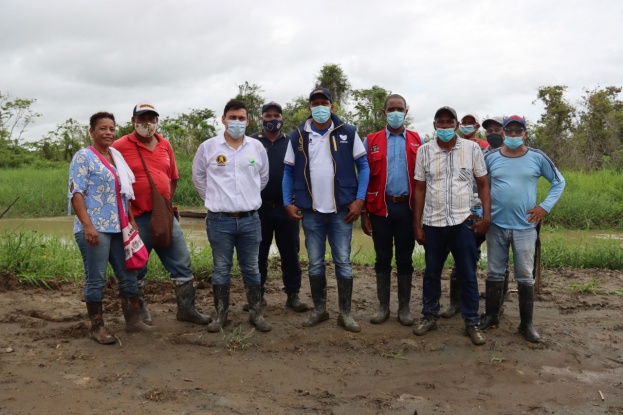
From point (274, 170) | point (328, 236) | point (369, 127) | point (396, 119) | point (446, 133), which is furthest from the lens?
point (369, 127)

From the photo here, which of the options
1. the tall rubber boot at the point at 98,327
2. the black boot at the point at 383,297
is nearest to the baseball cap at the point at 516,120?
the black boot at the point at 383,297

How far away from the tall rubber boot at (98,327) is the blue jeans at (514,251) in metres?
3.15

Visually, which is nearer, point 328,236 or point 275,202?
point 328,236

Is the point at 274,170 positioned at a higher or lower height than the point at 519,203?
higher

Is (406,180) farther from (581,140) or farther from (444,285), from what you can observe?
(581,140)

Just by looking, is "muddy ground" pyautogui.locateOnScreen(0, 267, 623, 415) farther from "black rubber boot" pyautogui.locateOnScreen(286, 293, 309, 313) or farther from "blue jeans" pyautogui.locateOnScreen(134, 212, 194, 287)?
"blue jeans" pyautogui.locateOnScreen(134, 212, 194, 287)

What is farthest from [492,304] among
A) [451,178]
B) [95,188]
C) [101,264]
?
[95,188]

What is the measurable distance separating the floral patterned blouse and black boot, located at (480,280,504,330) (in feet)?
10.2

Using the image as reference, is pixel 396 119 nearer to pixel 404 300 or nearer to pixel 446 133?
pixel 446 133

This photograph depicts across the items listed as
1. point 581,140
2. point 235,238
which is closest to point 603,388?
point 235,238

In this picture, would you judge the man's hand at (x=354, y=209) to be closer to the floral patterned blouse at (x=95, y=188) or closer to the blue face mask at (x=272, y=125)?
the blue face mask at (x=272, y=125)

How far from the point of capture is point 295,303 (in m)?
5.14

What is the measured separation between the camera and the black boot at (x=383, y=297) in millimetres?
4720

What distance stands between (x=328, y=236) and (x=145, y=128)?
1.78 meters
